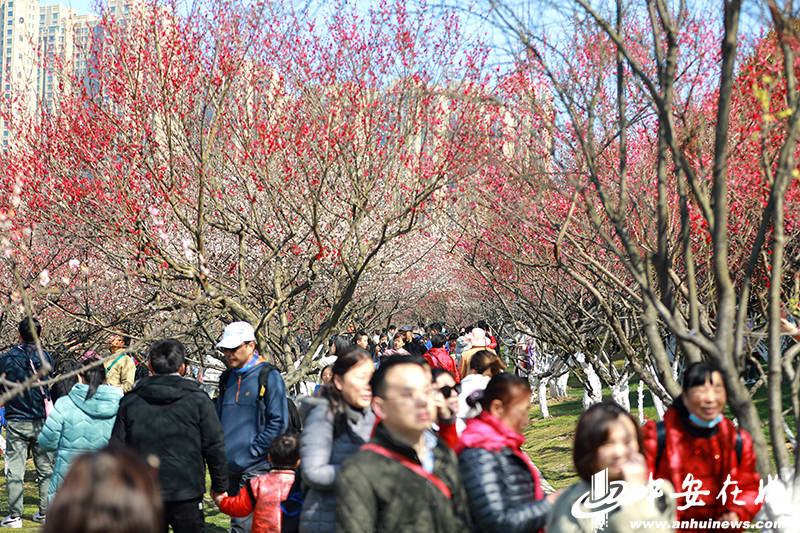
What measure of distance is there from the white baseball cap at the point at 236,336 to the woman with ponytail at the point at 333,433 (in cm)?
153

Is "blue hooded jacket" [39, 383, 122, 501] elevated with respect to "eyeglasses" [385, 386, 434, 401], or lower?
lower

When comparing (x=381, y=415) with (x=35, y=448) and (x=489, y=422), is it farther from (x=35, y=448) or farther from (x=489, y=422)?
(x=35, y=448)

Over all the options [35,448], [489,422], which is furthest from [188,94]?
[489,422]

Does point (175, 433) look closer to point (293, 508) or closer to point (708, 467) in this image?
point (293, 508)

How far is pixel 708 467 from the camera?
3752 mm

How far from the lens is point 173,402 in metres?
5.19

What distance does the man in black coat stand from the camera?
200 inches

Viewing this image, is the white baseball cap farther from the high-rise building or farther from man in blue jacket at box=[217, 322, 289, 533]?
the high-rise building

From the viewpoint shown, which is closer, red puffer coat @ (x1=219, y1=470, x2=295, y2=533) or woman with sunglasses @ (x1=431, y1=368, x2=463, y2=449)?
woman with sunglasses @ (x1=431, y1=368, x2=463, y2=449)

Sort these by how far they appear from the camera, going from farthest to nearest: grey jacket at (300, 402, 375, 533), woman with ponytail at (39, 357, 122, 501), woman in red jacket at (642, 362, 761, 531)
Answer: woman with ponytail at (39, 357, 122, 501) < woman in red jacket at (642, 362, 761, 531) < grey jacket at (300, 402, 375, 533)

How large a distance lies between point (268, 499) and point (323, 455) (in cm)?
145

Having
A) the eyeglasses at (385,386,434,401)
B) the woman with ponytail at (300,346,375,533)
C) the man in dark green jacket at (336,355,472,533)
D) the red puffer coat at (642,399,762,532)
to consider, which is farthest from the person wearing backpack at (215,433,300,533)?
the red puffer coat at (642,399,762,532)

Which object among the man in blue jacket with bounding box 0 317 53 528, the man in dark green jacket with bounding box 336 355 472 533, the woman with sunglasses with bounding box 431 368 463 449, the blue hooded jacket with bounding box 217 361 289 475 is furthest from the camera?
the man in blue jacket with bounding box 0 317 53 528

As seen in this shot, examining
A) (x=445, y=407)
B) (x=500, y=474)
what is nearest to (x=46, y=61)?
(x=445, y=407)
